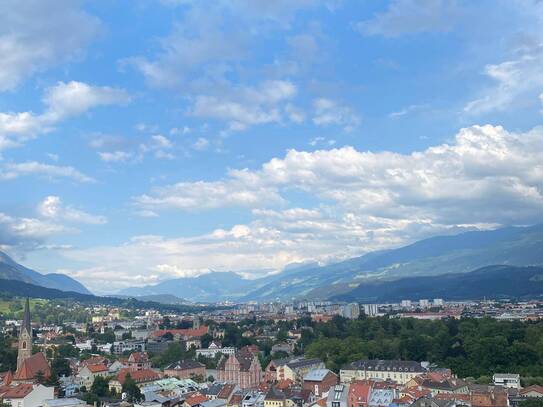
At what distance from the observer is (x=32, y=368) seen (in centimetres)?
6194

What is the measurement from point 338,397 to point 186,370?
93.6 feet

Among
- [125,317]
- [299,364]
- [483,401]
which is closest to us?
[483,401]

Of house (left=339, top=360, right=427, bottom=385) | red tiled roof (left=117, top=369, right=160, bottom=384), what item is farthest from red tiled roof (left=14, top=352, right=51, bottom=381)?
house (left=339, top=360, right=427, bottom=385)

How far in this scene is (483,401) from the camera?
46.8 meters

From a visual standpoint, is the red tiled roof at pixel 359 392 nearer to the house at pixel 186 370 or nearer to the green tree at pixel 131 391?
the green tree at pixel 131 391

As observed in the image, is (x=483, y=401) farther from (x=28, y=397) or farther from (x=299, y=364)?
(x=28, y=397)

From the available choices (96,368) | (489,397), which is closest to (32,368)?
(96,368)

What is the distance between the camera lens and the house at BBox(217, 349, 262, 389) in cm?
6806

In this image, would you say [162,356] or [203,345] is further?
[203,345]

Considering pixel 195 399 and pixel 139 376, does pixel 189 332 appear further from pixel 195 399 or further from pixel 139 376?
pixel 195 399

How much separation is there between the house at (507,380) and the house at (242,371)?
24.9 m

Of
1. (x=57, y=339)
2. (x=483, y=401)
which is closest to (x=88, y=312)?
(x=57, y=339)

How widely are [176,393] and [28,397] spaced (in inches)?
533

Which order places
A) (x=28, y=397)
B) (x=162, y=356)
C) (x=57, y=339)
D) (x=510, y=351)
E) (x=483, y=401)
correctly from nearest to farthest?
1. (x=483, y=401)
2. (x=28, y=397)
3. (x=510, y=351)
4. (x=162, y=356)
5. (x=57, y=339)
